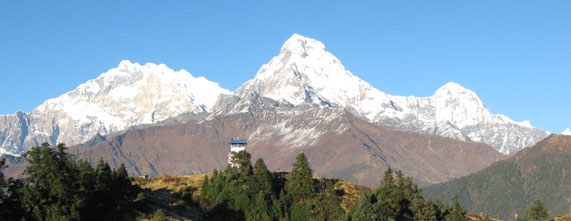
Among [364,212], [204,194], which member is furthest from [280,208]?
[364,212]

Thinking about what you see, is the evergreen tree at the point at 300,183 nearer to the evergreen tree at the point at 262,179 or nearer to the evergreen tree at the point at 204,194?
the evergreen tree at the point at 262,179

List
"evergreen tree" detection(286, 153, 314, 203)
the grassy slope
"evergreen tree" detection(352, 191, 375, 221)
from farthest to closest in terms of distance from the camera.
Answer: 1. "evergreen tree" detection(286, 153, 314, 203)
2. "evergreen tree" detection(352, 191, 375, 221)
3. the grassy slope

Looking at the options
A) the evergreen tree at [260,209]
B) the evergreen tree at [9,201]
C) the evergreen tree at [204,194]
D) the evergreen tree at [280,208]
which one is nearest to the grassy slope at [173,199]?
the evergreen tree at [204,194]

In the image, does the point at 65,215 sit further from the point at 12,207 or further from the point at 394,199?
the point at 394,199

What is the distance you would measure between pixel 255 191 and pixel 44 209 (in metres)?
57.0

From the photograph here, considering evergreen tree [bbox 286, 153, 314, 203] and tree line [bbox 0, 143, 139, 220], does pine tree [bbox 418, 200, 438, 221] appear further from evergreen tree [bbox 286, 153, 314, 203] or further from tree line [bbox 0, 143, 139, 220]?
tree line [bbox 0, 143, 139, 220]

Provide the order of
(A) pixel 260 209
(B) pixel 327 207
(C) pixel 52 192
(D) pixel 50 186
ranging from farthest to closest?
(B) pixel 327 207
(A) pixel 260 209
(D) pixel 50 186
(C) pixel 52 192

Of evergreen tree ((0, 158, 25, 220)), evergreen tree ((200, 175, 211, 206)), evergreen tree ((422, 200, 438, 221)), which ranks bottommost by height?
evergreen tree ((0, 158, 25, 220))

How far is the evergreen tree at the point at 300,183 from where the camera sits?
17775cm

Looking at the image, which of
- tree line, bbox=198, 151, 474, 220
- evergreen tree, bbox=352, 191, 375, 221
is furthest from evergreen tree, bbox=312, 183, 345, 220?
evergreen tree, bbox=352, 191, 375, 221

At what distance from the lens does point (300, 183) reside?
18138 cm

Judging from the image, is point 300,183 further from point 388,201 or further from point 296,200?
point 388,201

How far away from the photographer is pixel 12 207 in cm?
12600

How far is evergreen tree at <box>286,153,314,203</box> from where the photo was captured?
178m
